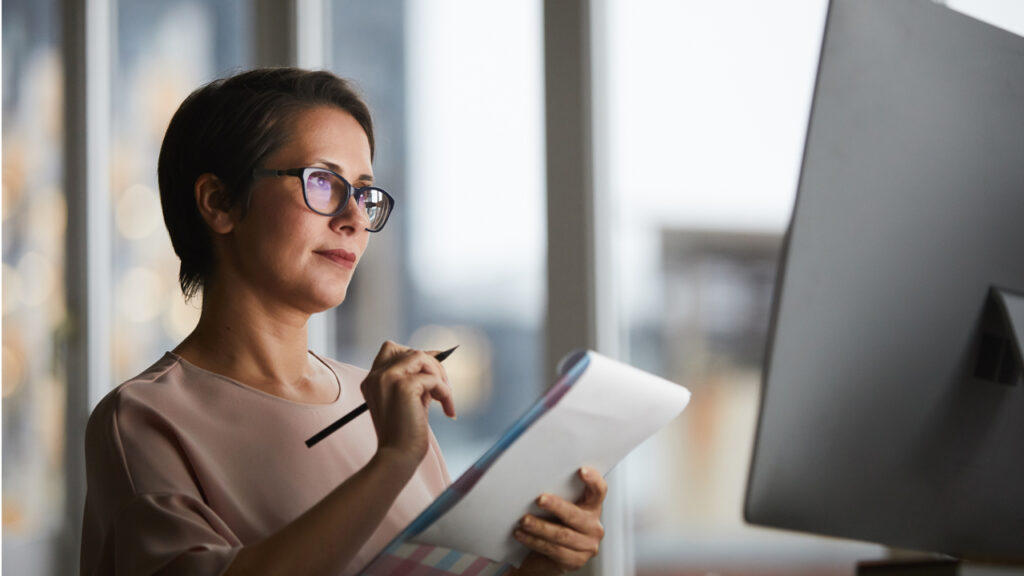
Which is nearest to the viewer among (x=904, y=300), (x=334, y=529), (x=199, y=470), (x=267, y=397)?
(x=904, y=300)

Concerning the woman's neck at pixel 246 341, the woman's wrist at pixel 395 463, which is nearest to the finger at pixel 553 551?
the woman's wrist at pixel 395 463

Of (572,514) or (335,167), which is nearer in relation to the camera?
(572,514)

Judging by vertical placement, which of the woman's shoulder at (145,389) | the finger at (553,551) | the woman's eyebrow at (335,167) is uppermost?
the woman's eyebrow at (335,167)

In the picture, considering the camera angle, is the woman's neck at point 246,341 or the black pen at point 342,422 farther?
the woman's neck at point 246,341

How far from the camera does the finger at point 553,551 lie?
83 cm

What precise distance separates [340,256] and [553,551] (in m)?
0.45

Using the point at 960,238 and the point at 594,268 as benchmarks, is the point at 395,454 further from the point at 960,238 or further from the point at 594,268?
the point at 594,268

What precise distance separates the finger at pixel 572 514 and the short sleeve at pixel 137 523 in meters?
0.31

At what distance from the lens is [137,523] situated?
2.73ft

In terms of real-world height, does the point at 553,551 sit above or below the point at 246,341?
below

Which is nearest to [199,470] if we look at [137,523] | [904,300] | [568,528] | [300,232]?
[137,523]

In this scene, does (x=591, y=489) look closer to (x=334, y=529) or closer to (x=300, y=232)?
(x=334, y=529)

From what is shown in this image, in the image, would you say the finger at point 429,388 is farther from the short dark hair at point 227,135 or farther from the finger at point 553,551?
the short dark hair at point 227,135

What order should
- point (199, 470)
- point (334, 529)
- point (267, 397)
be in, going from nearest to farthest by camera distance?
point (334, 529)
point (199, 470)
point (267, 397)
